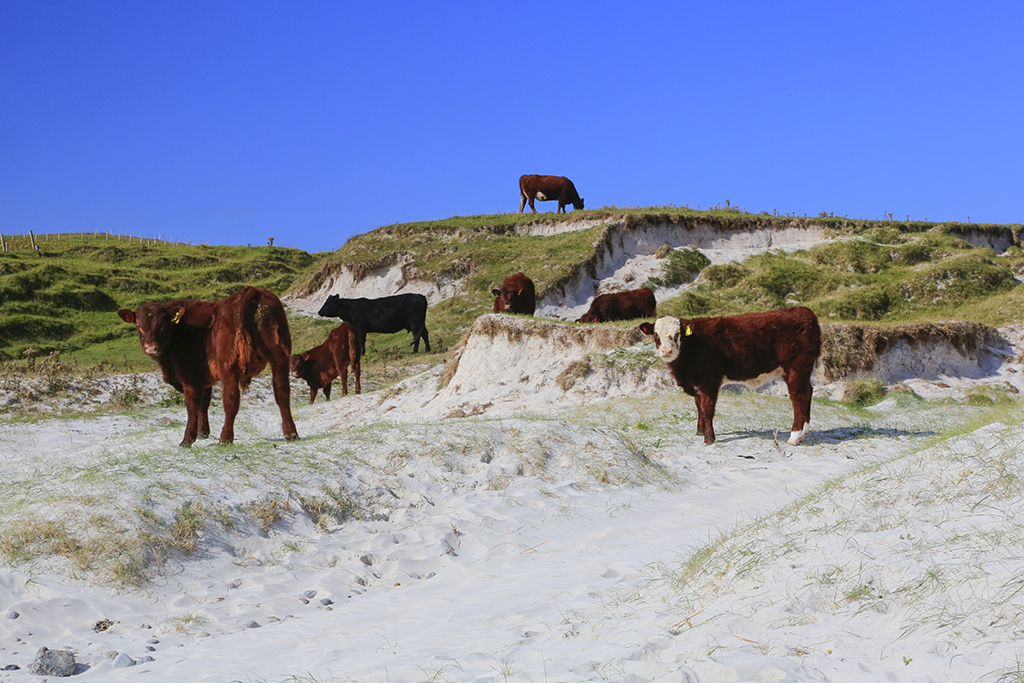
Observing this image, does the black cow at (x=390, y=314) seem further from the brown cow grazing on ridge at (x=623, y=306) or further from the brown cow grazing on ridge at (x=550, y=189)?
the brown cow grazing on ridge at (x=550, y=189)

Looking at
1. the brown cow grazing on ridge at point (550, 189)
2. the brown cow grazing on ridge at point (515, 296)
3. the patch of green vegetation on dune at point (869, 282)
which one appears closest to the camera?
the brown cow grazing on ridge at point (515, 296)

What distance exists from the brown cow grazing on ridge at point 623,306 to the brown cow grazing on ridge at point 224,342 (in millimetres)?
16567

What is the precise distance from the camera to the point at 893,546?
17.8 feet

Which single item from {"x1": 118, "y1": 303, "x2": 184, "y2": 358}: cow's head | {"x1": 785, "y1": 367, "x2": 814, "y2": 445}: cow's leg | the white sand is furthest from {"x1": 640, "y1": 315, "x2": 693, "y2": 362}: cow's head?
{"x1": 118, "y1": 303, "x2": 184, "y2": 358}: cow's head

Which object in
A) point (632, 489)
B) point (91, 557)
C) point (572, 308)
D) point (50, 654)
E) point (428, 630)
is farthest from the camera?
point (572, 308)

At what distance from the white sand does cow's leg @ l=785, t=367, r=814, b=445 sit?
0.51 metres

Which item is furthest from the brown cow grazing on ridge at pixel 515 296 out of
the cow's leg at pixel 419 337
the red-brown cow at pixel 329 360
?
the cow's leg at pixel 419 337

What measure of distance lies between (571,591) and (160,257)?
53.5 meters

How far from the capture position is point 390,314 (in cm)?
3109

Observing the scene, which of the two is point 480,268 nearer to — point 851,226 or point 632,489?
point 851,226

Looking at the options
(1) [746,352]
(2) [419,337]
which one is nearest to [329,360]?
(2) [419,337]

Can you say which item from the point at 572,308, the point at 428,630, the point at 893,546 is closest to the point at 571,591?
the point at 428,630

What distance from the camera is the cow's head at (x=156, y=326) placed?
1022 cm

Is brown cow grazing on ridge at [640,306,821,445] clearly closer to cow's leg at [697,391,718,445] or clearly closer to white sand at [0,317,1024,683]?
cow's leg at [697,391,718,445]
